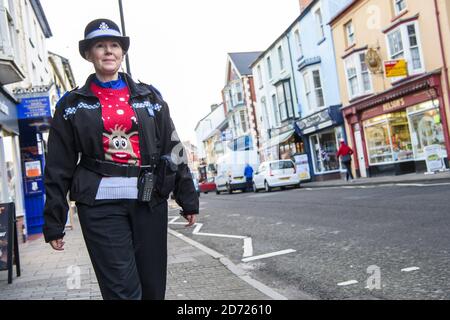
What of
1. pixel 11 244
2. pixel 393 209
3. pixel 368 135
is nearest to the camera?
A: pixel 11 244

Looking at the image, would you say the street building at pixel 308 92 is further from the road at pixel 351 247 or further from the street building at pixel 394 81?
the road at pixel 351 247

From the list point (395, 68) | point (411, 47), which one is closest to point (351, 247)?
point (395, 68)

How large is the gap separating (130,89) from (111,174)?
56 centimetres

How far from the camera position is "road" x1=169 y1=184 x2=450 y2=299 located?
4.73 m

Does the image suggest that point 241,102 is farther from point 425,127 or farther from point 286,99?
point 425,127

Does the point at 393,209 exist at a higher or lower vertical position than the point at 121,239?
lower

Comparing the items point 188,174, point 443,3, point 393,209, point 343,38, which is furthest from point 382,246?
point 343,38

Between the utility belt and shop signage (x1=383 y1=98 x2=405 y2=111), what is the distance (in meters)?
19.1

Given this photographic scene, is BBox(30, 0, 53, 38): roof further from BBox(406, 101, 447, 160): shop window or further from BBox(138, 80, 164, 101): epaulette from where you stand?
BBox(138, 80, 164, 101): epaulette

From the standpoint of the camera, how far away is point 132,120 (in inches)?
111

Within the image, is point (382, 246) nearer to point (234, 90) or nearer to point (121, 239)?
point (121, 239)

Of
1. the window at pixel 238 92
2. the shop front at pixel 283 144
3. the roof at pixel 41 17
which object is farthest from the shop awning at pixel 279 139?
the roof at pixel 41 17

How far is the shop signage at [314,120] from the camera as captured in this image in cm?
2672
